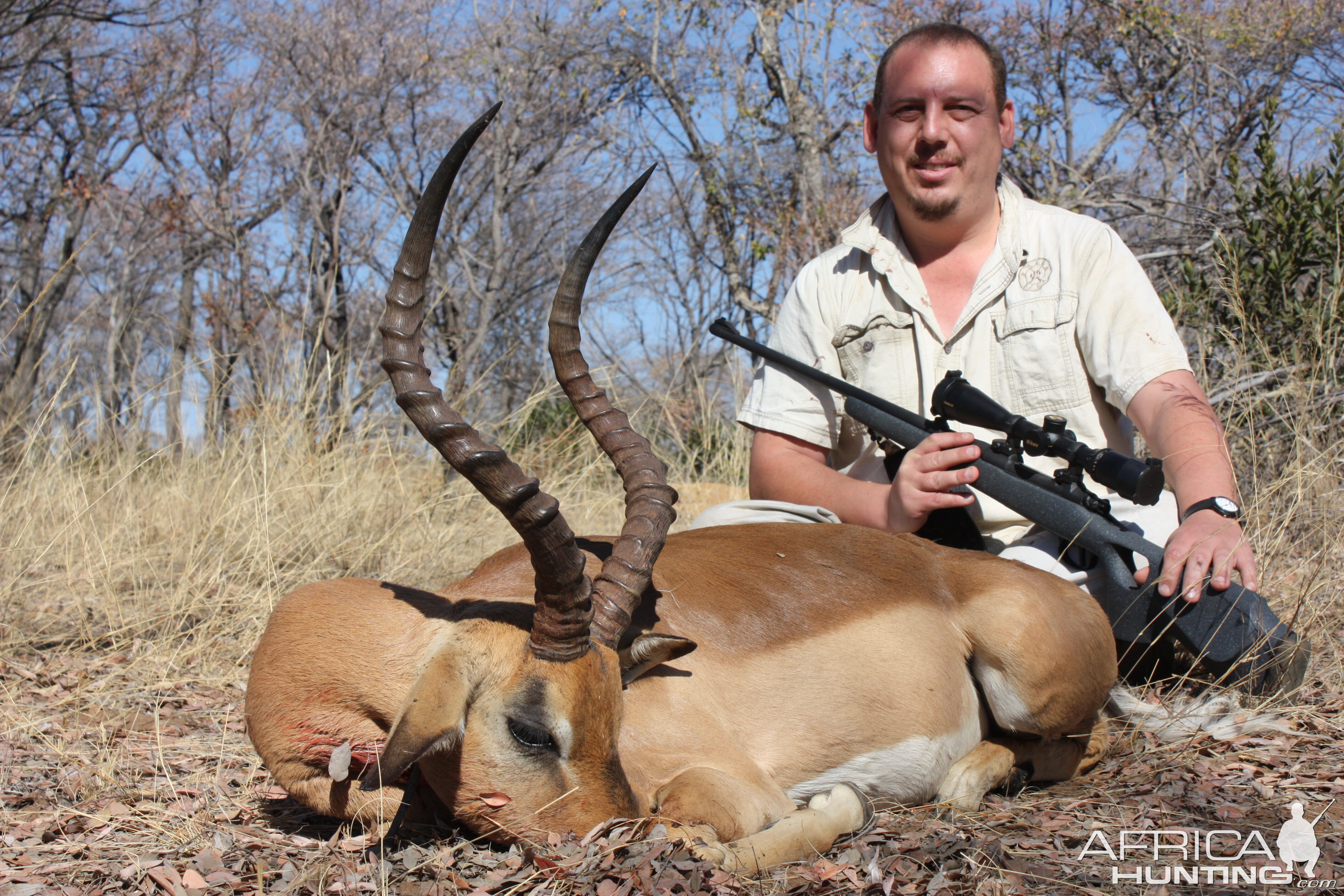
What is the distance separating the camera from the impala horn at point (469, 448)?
2.26 meters

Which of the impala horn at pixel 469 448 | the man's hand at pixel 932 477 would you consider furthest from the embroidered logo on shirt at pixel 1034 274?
the impala horn at pixel 469 448

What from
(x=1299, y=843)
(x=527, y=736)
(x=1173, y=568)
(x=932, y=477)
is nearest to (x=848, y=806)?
(x=527, y=736)

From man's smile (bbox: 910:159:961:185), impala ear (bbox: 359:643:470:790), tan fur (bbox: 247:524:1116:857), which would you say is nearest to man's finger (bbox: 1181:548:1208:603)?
tan fur (bbox: 247:524:1116:857)

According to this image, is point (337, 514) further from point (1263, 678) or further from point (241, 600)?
point (1263, 678)

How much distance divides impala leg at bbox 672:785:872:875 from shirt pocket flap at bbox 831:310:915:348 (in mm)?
1954

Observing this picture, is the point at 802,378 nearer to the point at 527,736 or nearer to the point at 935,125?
the point at 935,125

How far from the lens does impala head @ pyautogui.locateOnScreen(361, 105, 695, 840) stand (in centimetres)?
227

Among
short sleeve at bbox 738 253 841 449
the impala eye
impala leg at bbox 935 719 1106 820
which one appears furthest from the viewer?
short sleeve at bbox 738 253 841 449

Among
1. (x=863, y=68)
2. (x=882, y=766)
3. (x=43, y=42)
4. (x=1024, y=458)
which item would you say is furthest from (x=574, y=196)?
(x=882, y=766)

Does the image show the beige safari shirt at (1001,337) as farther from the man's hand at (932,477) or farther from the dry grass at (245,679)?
the dry grass at (245,679)

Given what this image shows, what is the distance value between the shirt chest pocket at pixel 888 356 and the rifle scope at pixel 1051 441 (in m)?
0.30

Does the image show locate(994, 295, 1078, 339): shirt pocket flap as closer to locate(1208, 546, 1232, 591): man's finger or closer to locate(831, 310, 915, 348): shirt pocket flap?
locate(831, 310, 915, 348): shirt pocket flap

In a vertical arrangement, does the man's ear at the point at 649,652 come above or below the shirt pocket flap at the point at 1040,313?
below

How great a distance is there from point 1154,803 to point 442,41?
1350cm
